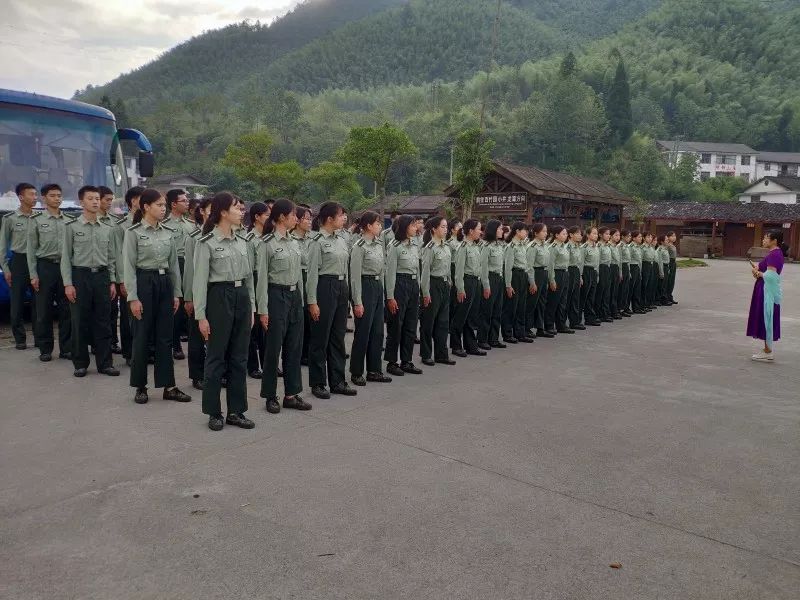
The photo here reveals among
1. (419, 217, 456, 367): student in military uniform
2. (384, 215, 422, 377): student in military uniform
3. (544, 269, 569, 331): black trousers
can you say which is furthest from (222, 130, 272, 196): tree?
(384, 215, 422, 377): student in military uniform

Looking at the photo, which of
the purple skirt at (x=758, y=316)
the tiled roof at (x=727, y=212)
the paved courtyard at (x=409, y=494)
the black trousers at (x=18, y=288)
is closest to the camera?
the paved courtyard at (x=409, y=494)

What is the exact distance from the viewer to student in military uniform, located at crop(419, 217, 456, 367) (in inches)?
271

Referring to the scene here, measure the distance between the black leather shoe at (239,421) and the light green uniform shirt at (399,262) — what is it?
220 cm

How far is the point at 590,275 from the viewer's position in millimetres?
10258

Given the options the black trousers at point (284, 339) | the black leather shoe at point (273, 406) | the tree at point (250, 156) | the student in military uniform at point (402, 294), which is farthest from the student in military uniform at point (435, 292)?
the tree at point (250, 156)

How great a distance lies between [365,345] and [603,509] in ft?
10.2

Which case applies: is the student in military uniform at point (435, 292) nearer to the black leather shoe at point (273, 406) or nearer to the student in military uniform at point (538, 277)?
the student in military uniform at point (538, 277)

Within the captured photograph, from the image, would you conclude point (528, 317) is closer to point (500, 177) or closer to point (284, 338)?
point (284, 338)

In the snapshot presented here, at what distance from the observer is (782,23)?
103m

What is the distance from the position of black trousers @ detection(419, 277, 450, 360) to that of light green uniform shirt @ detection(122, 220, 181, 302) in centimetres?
275

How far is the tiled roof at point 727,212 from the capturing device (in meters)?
37.8

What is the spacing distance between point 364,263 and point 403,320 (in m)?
0.99

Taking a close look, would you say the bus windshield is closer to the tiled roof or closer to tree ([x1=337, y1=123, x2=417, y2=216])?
tree ([x1=337, y1=123, x2=417, y2=216])

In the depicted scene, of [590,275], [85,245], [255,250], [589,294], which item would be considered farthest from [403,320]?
[589,294]
